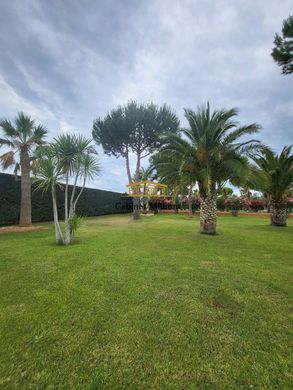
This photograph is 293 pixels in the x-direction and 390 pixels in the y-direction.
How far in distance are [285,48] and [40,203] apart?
1516 centimetres

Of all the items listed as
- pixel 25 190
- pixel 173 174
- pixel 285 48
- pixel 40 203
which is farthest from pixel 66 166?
pixel 285 48

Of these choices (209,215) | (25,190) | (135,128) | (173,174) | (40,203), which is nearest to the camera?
(209,215)

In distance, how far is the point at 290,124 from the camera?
1327cm

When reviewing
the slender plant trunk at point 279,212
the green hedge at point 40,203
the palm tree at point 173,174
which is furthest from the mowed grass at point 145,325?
the slender plant trunk at point 279,212

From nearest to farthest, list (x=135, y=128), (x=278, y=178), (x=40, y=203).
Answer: (x=278, y=178) < (x=40, y=203) < (x=135, y=128)

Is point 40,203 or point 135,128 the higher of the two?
point 135,128

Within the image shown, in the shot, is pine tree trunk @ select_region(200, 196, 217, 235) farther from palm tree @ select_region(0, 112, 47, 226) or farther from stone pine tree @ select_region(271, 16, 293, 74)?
palm tree @ select_region(0, 112, 47, 226)

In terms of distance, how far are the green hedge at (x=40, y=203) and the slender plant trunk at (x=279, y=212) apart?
49.9ft

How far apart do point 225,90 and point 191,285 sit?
501 inches

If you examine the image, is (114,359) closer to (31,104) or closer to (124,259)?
(124,259)

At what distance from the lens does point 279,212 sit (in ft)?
41.8

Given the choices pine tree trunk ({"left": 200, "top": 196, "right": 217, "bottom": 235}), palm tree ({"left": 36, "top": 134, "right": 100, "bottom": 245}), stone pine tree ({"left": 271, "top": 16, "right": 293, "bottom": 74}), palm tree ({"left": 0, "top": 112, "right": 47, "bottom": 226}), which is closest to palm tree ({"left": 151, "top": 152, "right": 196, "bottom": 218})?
pine tree trunk ({"left": 200, "top": 196, "right": 217, "bottom": 235})

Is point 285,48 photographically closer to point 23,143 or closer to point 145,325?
point 145,325

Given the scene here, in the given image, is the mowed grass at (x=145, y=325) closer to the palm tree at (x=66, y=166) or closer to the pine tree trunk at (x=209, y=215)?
the palm tree at (x=66, y=166)
